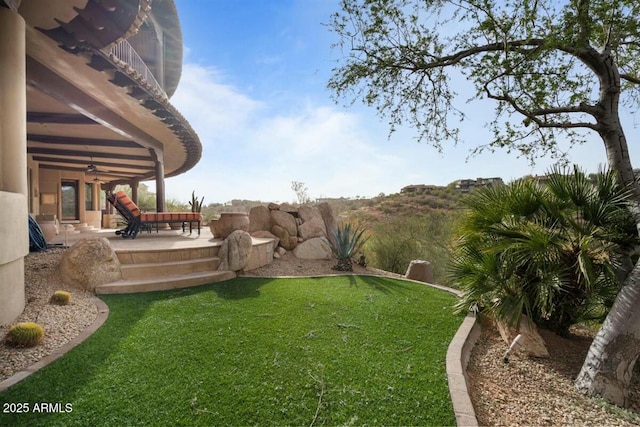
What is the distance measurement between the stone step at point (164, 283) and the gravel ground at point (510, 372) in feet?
1.17

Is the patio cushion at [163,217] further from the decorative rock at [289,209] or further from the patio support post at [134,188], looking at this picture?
the patio support post at [134,188]

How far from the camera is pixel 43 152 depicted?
10117mm

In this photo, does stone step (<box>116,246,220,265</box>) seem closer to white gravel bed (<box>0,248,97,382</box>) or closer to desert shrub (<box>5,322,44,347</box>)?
white gravel bed (<box>0,248,97,382</box>)

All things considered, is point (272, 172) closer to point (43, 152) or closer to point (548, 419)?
point (43, 152)

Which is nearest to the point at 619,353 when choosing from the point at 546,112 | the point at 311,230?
the point at 546,112

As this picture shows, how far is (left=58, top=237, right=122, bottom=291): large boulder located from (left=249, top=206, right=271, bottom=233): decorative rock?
3.98m

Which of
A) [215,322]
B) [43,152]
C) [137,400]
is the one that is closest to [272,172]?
[43,152]

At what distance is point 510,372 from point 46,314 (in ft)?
16.9

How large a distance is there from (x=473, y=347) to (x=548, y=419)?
1067mm

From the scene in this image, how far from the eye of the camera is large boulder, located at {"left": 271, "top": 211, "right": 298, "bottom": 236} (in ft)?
27.2

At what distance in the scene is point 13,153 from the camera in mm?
3500

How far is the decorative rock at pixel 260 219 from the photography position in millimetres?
8562

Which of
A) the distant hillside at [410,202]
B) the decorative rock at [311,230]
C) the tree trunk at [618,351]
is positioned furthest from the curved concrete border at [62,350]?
the distant hillside at [410,202]

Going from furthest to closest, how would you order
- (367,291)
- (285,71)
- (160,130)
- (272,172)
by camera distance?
(272,172) → (160,130) → (285,71) → (367,291)
